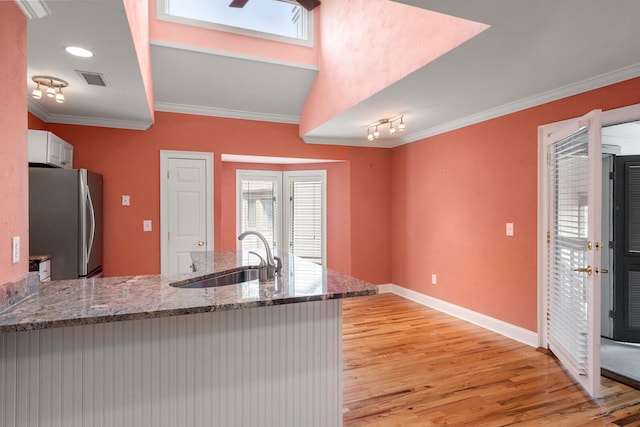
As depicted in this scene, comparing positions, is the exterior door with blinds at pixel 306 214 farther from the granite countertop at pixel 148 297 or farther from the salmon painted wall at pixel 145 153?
the granite countertop at pixel 148 297

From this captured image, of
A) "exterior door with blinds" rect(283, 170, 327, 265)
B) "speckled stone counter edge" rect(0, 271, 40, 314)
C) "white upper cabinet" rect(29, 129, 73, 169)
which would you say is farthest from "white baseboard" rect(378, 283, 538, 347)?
"white upper cabinet" rect(29, 129, 73, 169)

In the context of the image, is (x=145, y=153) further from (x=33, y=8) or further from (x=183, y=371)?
(x=183, y=371)

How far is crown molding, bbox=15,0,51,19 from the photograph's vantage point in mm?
1642

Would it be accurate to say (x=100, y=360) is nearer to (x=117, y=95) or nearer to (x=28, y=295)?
(x=28, y=295)

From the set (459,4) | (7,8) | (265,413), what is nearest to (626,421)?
(265,413)

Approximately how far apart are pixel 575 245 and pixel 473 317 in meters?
1.65

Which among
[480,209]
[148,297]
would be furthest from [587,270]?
[148,297]

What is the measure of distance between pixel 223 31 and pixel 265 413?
356 cm

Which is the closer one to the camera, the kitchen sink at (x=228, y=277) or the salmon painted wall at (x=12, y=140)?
the salmon painted wall at (x=12, y=140)

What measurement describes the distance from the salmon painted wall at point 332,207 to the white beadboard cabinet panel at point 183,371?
3710mm

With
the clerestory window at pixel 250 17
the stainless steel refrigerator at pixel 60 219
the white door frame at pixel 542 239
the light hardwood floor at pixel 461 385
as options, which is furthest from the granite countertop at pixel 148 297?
the clerestory window at pixel 250 17

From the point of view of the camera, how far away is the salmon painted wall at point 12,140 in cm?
146

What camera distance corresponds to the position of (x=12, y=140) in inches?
60.3

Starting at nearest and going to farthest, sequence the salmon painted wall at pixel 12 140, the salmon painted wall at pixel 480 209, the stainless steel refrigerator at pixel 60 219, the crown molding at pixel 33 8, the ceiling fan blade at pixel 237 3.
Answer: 1. the salmon painted wall at pixel 12 140
2. the crown molding at pixel 33 8
3. the stainless steel refrigerator at pixel 60 219
4. the ceiling fan blade at pixel 237 3
5. the salmon painted wall at pixel 480 209
